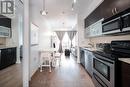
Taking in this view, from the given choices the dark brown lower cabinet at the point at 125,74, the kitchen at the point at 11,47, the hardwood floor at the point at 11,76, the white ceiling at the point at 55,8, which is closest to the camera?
the dark brown lower cabinet at the point at 125,74

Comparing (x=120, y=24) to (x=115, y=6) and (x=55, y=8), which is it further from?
(x=55, y=8)

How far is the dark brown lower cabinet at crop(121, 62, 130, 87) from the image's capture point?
5.98 feet

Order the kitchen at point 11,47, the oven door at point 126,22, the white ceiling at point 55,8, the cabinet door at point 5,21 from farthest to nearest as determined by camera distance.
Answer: the white ceiling at point 55,8 < the kitchen at point 11,47 < the cabinet door at point 5,21 < the oven door at point 126,22

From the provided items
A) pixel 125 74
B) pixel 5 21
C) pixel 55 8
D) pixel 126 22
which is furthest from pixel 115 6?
pixel 55 8

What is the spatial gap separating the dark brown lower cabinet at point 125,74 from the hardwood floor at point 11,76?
108 inches

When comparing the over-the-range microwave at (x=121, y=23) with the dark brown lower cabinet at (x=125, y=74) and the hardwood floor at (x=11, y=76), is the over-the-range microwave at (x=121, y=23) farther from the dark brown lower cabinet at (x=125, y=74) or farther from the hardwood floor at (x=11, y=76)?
the hardwood floor at (x=11, y=76)

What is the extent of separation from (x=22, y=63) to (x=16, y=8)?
1459 millimetres

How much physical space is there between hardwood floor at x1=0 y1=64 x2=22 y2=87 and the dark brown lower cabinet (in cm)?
274

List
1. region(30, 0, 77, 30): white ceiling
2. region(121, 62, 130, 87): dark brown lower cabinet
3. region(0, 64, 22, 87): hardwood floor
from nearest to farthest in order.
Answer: region(121, 62, 130, 87): dark brown lower cabinet → region(0, 64, 22, 87): hardwood floor → region(30, 0, 77, 30): white ceiling

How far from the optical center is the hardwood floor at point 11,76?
11.4 feet

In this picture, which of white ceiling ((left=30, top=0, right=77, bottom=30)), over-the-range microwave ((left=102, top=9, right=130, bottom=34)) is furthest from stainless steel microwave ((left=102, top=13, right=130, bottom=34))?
white ceiling ((left=30, top=0, right=77, bottom=30))

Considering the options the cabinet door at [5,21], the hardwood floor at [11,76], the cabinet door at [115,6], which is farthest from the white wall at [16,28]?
the cabinet door at [115,6]

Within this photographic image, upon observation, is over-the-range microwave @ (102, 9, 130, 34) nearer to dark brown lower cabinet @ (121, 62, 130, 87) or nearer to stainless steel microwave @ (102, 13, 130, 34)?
stainless steel microwave @ (102, 13, 130, 34)

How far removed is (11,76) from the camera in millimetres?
3934
